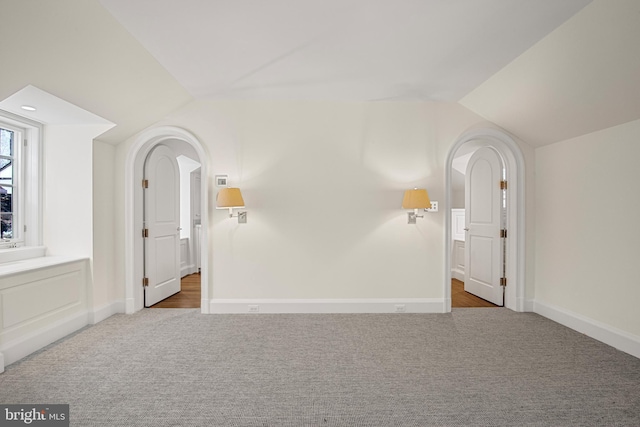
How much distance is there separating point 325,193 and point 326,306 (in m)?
1.42

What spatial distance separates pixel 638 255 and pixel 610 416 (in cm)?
158

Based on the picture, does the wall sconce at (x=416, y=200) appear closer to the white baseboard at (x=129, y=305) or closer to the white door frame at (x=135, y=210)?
the white door frame at (x=135, y=210)

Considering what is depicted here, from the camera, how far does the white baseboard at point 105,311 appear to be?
3379mm

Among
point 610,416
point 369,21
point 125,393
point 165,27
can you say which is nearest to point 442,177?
point 369,21

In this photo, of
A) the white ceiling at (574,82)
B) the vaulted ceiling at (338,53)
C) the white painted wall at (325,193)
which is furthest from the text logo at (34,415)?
the white ceiling at (574,82)

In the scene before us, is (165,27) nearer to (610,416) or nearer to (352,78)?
(352,78)

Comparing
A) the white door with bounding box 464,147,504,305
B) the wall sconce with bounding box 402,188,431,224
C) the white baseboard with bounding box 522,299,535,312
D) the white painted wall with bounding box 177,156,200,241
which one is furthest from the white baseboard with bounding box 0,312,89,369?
the white baseboard with bounding box 522,299,535,312

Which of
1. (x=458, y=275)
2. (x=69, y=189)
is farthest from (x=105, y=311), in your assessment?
(x=458, y=275)

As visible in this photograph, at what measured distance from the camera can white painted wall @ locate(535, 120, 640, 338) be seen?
2.72m

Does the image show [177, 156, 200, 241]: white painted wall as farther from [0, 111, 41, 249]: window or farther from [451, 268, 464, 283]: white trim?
[451, 268, 464, 283]: white trim

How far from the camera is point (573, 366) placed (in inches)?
96.3

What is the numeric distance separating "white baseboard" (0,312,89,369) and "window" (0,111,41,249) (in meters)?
1.02

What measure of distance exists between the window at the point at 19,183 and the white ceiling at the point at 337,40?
1858 millimetres

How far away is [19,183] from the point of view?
3256 mm
